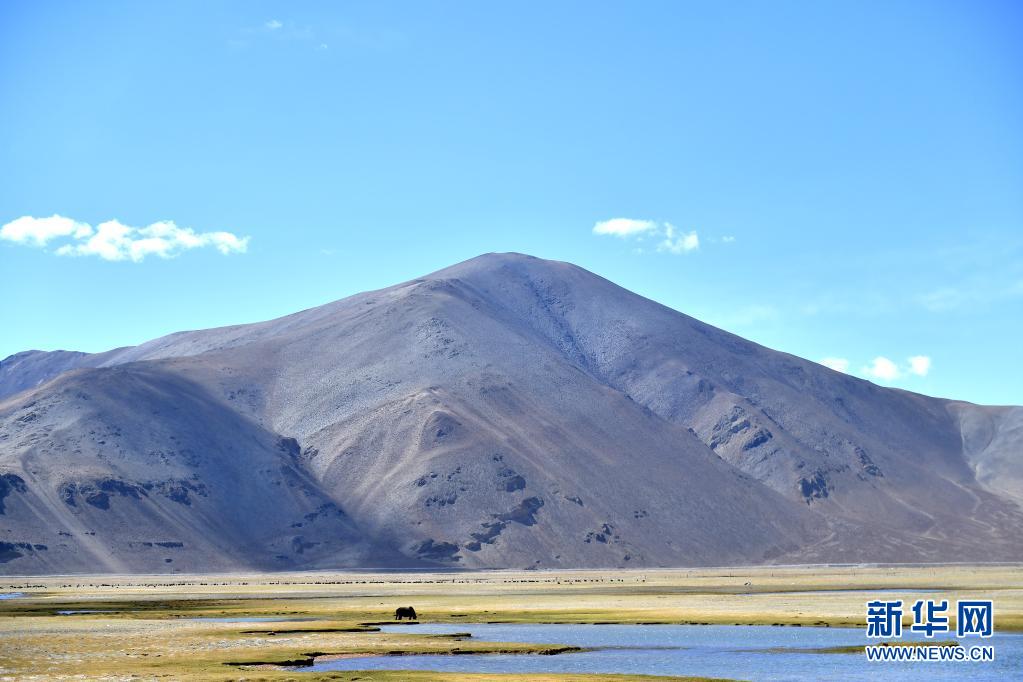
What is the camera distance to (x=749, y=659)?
54.1m

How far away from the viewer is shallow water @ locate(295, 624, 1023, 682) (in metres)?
48.6

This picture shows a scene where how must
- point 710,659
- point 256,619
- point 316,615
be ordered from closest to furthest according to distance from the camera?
point 710,659, point 256,619, point 316,615

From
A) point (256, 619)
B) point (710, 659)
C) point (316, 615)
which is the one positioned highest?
point (710, 659)

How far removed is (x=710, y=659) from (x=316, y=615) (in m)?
40.9

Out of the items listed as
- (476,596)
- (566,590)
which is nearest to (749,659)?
(476,596)

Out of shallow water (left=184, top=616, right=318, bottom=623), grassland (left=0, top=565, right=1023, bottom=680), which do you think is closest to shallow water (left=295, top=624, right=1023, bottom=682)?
grassland (left=0, top=565, right=1023, bottom=680)

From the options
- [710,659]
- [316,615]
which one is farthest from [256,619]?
[710,659]

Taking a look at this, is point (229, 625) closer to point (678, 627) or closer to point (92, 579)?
point (678, 627)

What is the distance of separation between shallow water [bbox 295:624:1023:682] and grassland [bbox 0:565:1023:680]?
2979 millimetres

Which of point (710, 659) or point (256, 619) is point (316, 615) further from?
point (710, 659)

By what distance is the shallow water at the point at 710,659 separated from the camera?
48.6 m

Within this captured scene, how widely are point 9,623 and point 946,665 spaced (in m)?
57.4

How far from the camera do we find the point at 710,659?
54688 mm

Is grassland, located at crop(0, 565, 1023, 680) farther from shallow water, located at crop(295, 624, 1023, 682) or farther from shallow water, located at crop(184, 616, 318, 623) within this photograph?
shallow water, located at crop(295, 624, 1023, 682)
